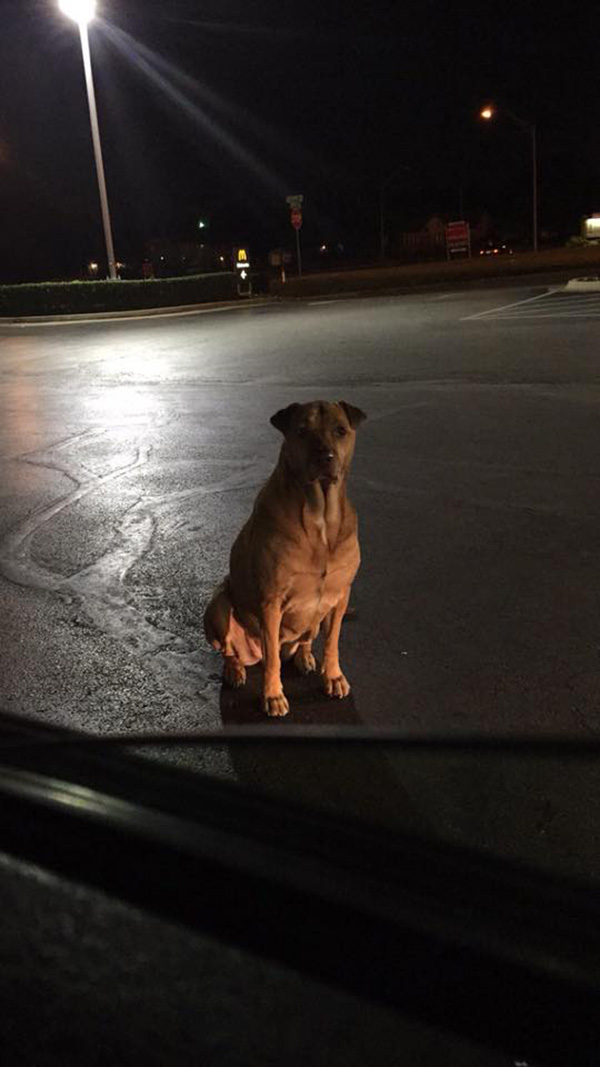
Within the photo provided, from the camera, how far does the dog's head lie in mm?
3203

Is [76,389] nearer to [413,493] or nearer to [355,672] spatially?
[413,493]

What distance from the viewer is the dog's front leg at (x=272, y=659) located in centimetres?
345

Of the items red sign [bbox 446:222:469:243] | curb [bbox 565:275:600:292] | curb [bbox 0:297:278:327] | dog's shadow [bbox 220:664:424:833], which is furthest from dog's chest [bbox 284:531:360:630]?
red sign [bbox 446:222:469:243]

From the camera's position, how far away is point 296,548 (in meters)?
3.34

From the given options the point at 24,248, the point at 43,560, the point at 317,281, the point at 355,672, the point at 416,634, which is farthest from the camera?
the point at 24,248

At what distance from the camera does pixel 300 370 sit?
1340 cm

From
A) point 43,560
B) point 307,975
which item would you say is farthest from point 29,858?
point 43,560

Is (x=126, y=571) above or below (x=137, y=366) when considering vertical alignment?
below

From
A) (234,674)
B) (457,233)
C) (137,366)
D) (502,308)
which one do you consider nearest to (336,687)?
(234,674)

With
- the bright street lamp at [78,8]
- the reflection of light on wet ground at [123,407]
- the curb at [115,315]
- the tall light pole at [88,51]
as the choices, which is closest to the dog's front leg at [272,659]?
the reflection of light on wet ground at [123,407]

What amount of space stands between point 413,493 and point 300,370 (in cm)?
704

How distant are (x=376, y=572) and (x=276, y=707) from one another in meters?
1.76

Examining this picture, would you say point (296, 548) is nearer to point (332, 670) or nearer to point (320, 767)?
point (332, 670)

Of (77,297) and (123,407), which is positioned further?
(77,297)
